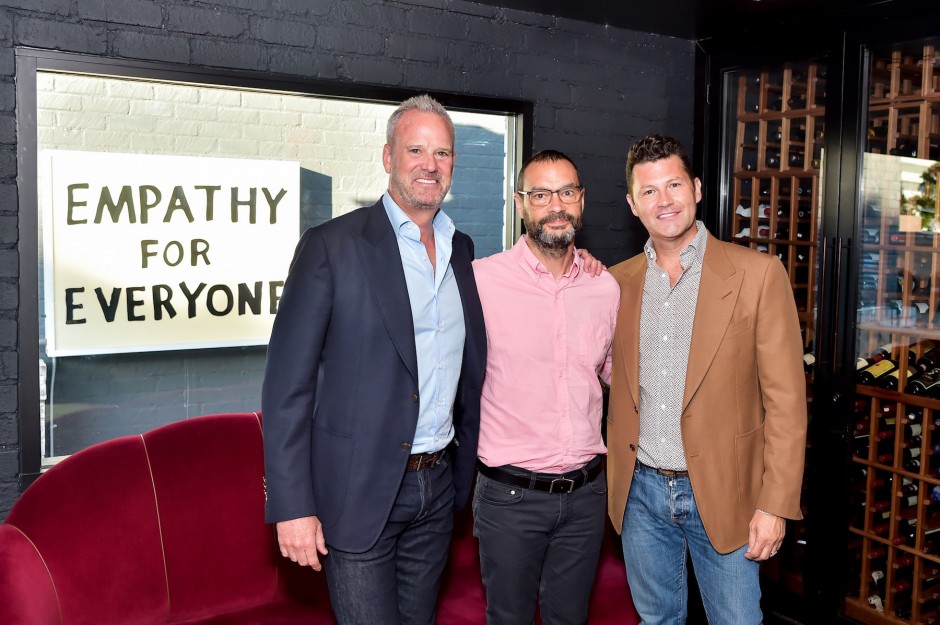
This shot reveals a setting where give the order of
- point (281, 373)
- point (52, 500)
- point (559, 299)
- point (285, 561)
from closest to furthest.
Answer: point (281, 373), point (559, 299), point (52, 500), point (285, 561)

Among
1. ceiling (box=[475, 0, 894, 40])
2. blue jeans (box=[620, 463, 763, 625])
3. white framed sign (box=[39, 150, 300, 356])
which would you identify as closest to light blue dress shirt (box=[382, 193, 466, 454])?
blue jeans (box=[620, 463, 763, 625])

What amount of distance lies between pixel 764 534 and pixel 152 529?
1.78 metres

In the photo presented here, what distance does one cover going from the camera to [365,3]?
320 cm

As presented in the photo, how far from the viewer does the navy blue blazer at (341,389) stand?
1817 mm

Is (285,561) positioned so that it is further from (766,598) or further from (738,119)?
(738,119)

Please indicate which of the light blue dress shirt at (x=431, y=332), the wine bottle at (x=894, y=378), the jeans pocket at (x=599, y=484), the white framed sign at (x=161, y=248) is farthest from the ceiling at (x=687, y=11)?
the jeans pocket at (x=599, y=484)

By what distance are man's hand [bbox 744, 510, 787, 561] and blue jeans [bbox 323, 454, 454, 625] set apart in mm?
766

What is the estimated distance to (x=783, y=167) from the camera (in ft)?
12.1

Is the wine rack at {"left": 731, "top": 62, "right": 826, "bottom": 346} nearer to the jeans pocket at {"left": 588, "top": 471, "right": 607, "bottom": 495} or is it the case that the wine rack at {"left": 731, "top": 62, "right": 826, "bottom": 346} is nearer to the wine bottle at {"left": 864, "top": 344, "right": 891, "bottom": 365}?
the wine bottle at {"left": 864, "top": 344, "right": 891, "bottom": 365}

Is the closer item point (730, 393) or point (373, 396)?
point (373, 396)

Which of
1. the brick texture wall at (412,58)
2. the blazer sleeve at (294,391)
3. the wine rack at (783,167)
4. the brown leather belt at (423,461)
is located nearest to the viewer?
the blazer sleeve at (294,391)

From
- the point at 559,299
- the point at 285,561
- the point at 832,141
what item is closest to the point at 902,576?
the point at 832,141

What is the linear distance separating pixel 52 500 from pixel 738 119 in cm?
326

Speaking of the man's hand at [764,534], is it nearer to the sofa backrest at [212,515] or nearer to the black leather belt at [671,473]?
the black leather belt at [671,473]
